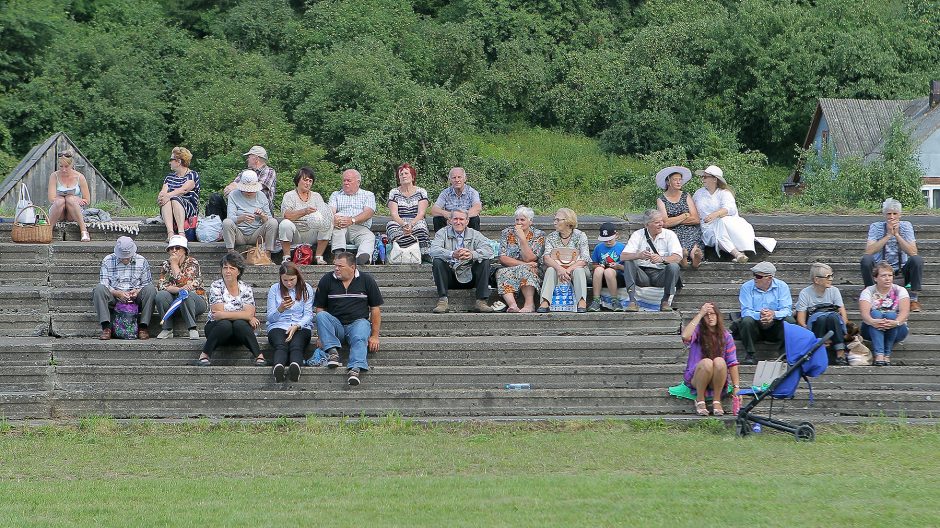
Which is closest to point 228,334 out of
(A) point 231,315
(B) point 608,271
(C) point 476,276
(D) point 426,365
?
(A) point 231,315

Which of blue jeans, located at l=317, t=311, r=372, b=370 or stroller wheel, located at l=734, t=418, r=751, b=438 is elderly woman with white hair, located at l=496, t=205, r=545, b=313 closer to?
blue jeans, located at l=317, t=311, r=372, b=370

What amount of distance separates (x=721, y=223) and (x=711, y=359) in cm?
333

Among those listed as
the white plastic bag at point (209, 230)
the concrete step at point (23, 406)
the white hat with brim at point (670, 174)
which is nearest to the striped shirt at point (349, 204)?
the white plastic bag at point (209, 230)

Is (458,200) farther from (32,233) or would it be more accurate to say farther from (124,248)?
(32,233)

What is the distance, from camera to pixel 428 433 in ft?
35.9

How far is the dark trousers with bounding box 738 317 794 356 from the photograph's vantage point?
12.2 meters

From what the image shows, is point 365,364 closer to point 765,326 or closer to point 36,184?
point 765,326

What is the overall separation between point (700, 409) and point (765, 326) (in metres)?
1.50

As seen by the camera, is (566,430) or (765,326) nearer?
(566,430)

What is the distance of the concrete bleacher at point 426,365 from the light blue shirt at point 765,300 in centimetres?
49

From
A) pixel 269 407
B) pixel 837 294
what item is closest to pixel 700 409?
pixel 837 294

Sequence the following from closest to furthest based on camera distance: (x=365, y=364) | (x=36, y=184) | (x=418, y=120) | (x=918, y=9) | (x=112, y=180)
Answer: (x=365, y=364) → (x=36, y=184) → (x=418, y=120) → (x=112, y=180) → (x=918, y=9)

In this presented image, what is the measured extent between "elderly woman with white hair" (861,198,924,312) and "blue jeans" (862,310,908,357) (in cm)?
89

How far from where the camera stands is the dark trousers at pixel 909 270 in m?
13.2
